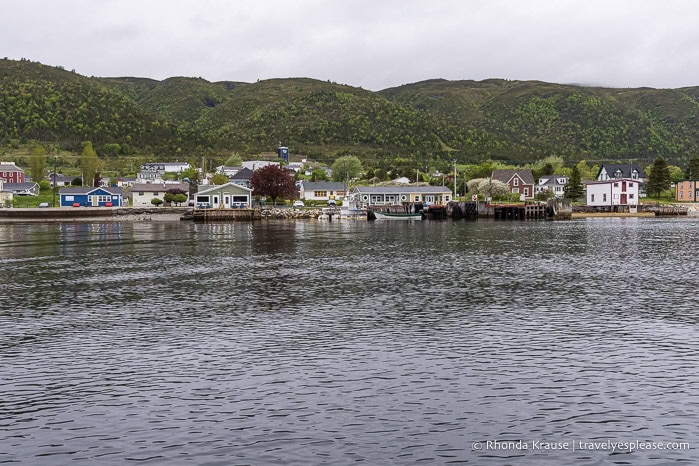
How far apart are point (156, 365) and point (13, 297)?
18315 millimetres

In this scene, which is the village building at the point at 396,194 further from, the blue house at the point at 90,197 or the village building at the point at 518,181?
the blue house at the point at 90,197

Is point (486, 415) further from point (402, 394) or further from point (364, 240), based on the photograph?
point (364, 240)

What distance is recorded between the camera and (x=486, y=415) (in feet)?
57.7

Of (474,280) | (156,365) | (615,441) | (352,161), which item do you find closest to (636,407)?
(615,441)

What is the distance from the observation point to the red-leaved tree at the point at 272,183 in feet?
471

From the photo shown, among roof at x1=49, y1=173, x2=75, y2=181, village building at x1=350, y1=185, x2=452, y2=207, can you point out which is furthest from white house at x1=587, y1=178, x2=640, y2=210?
roof at x1=49, y1=173, x2=75, y2=181

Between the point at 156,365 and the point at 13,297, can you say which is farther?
the point at 13,297

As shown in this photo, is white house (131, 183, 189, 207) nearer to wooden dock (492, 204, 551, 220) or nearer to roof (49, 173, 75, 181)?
roof (49, 173, 75, 181)

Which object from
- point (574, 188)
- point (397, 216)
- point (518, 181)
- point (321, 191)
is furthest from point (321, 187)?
point (574, 188)

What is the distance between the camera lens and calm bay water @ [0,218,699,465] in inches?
619

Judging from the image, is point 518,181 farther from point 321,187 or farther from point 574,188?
point 321,187

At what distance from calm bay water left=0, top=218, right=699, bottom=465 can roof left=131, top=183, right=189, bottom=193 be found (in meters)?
106

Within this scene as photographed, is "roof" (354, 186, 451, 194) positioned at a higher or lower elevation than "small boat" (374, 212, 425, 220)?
higher

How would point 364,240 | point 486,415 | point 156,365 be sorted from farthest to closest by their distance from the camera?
point 364,240 < point 156,365 < point 486,415
